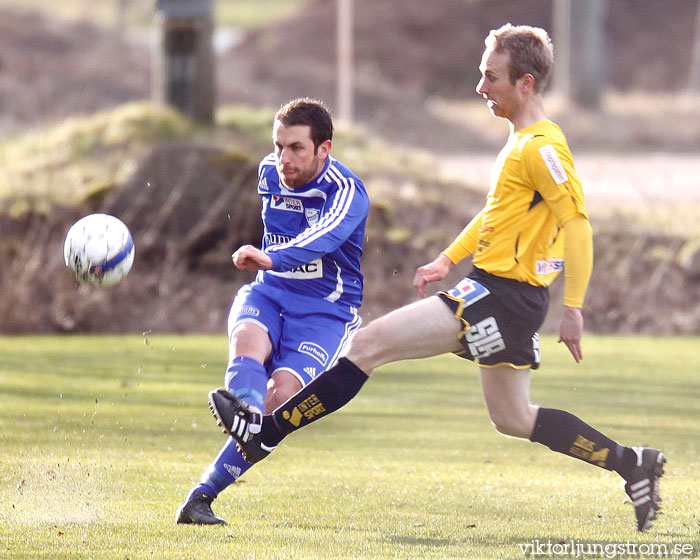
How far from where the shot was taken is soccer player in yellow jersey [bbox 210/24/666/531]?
17.6 feet

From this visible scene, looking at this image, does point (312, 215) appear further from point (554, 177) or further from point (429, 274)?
point (554, 177)

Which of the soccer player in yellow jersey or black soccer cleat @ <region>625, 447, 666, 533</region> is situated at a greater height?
the soccer player in yellow jersey

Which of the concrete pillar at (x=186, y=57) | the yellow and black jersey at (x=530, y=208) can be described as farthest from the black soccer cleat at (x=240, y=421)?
the concrete pillar at (x=186, y=57)

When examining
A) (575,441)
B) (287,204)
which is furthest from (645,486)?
(287,204)

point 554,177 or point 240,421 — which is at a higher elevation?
point 554,177

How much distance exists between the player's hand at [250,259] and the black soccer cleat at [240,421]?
1.76 feet

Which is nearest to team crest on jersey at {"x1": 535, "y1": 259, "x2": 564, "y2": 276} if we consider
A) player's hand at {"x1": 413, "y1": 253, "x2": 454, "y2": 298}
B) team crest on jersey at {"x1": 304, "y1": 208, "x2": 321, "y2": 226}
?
player's hand at {"x1": 413, "y1": 253, "x2": 454, "y2": 298}

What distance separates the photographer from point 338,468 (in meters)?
7.15

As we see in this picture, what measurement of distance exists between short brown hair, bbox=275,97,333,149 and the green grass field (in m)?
1.71

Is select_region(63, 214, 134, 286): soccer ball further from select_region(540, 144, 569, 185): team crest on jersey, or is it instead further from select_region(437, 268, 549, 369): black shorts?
select_region(540, 144, 569, 185): team crest on jersey

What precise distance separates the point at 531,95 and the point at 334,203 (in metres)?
1.01

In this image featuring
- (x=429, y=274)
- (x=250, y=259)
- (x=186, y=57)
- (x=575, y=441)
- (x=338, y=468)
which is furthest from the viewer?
(x=186, y=57)

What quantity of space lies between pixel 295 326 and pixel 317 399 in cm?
58

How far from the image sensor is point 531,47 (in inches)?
220
